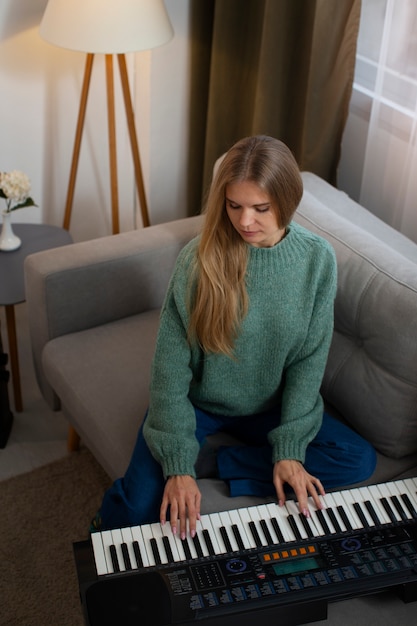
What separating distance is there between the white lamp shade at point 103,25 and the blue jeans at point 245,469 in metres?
1.21

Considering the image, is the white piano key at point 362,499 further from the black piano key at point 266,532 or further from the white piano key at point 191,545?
the white piano key at point 191,545

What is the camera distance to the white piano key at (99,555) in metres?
1.49

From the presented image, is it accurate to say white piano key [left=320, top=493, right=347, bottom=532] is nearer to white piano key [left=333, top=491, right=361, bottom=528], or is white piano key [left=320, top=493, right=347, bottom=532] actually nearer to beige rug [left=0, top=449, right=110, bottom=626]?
white piano key [left=333, top=491, right=361, bottom=528]

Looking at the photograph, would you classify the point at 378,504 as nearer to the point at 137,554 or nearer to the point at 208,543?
the point at 208,543

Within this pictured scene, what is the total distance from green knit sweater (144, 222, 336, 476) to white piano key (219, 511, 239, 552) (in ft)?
0.41

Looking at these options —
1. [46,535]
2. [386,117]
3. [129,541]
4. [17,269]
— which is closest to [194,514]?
[129,541]

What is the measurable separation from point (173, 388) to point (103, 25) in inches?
48.3

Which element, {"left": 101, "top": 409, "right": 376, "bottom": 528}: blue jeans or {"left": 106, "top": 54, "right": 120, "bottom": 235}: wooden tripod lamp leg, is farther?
{"left": 106, "top": 54, "right": 120, "bottom": 235}: wooden tripod lamp leg

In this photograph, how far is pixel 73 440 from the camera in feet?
7.88

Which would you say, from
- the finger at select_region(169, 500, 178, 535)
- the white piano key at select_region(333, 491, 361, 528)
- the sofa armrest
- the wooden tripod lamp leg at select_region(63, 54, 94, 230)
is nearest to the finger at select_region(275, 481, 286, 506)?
the white piano key at select_region(333, 491, 361, 528)

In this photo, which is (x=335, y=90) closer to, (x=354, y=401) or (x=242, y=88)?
(x=242, y=88)

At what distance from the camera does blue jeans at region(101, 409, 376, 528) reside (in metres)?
1.71

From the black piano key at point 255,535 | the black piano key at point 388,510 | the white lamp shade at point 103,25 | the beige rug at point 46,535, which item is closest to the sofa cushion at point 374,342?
the black piano key at point 388,510

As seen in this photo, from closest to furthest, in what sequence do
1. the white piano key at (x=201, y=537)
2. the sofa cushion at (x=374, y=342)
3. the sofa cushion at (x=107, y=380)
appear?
the white piano key at (x=201, y=537) < the sofa cushion at (x=374, y=342) < the sofa cushion at (x=107, y=380)
